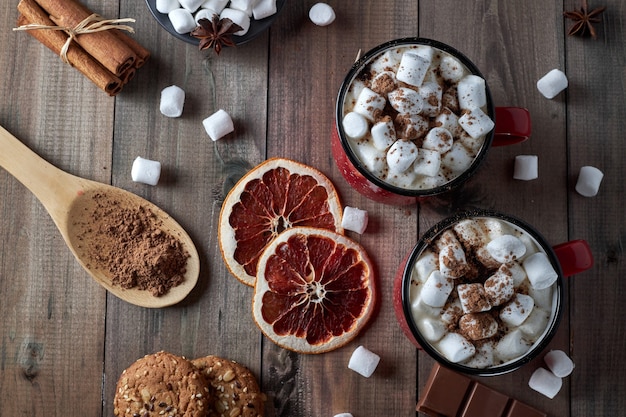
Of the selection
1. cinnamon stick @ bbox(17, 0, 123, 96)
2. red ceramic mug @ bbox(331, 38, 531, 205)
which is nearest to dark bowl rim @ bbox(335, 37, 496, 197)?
red ceramic mug @ bbox(331, 38, 531, 205)


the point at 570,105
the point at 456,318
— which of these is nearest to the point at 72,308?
the point at 456,318

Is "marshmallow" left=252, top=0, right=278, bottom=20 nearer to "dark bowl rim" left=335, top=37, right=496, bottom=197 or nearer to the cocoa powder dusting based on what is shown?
"dark bowl rim" left=335, top=37, right=496, bottom=197

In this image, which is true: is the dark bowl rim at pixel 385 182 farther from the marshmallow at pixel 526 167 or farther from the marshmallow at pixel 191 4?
A: the marshmallow at pixel 191 4

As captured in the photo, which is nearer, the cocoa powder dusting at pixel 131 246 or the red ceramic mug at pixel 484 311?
the red ceramic mug at pixel 484 311

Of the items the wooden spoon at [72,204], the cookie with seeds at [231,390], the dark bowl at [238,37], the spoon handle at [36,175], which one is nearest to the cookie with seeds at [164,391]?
the cookie with seeds at [231,390]

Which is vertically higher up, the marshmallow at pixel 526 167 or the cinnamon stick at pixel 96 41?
the cinnamon stick at pixel 96 41

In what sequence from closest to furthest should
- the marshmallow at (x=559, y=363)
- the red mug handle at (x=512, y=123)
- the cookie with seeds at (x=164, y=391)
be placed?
the red mug handle at (x=512, y=123), the cookie with seeds at (x=164, y=391), the marshmallow at (x=559, y=363)
